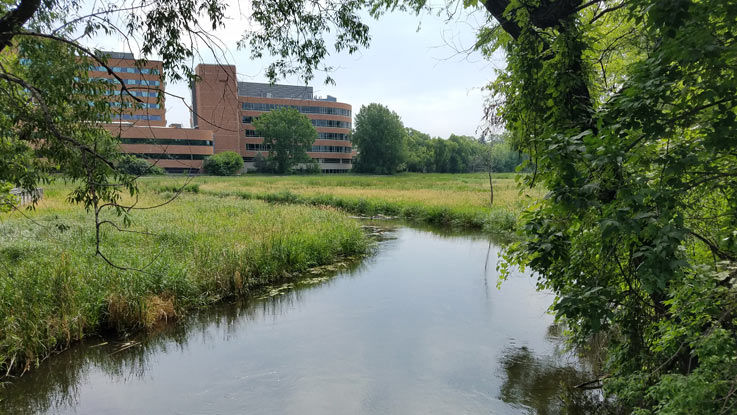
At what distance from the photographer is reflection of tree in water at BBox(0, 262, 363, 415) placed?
18.3 feet

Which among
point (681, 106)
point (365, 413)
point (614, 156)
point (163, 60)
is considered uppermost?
point (163, 60)

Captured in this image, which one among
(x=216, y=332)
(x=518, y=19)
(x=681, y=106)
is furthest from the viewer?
(x=216, y=332)

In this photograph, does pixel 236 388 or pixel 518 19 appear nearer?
pixel 518 19

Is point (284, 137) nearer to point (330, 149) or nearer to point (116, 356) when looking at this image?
point (330, 149)

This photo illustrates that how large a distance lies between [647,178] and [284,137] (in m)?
81.2

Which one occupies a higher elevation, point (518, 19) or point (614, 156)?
point (518, 19)

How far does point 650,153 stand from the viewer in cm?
295

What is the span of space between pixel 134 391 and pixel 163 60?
4607 mm

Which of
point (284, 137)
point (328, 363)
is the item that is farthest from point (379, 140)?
point (328, 363)

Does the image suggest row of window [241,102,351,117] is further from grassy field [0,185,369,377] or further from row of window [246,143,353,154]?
grassy field [0,185,369,377]

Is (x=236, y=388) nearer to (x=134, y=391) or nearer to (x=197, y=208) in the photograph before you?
(x=134, y=391)

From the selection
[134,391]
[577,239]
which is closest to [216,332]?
[134,391]

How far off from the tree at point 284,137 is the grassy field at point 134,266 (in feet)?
215

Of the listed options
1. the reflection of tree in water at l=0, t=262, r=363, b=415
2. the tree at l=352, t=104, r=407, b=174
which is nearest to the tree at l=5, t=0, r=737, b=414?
the reflection of tree in water at l=0, t=262, r=363, b=415
